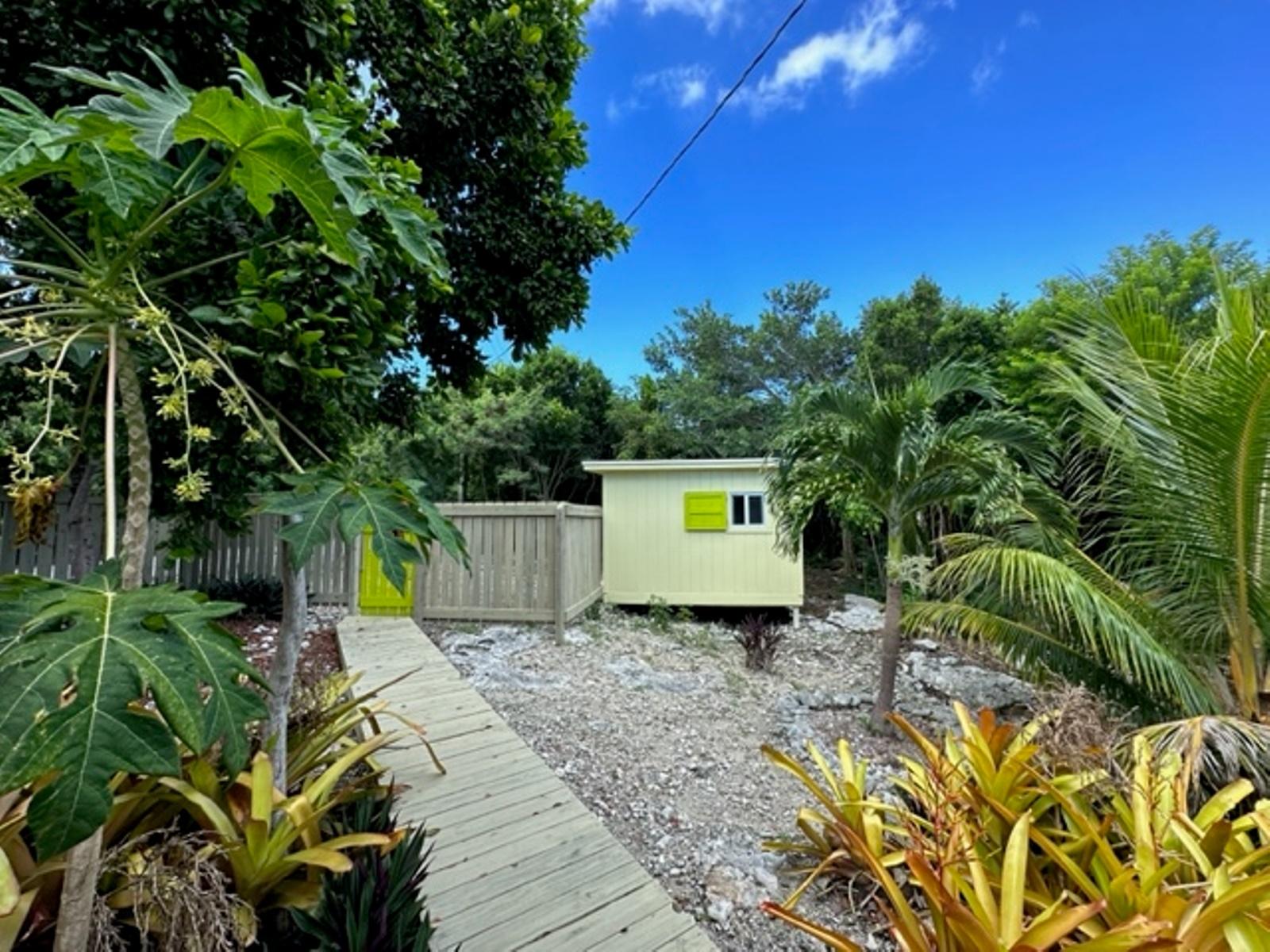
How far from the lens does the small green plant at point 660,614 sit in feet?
23.6

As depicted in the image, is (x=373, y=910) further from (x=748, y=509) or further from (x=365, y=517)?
(x=748, y=509)

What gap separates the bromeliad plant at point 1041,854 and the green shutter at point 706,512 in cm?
500

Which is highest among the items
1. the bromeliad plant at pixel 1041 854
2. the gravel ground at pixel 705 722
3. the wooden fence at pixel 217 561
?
the wooden fence at pixel 217 561

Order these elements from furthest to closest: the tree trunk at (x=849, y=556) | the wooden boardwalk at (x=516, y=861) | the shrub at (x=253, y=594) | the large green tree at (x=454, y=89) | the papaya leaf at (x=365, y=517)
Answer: the tree trunk at (x=849, y=556), the shrub at (x=253, y=594), the large green tree at (x=454, y=89), the wooden boardwalk at (x=516, y=861), the papaya leaf at (x=365, y=517)

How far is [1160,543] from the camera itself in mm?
3471

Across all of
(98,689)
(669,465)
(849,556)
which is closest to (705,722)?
(98,689)

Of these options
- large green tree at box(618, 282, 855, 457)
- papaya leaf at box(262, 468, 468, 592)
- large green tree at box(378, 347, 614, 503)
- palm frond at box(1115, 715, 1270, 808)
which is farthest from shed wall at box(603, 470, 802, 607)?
papaya leaf at box(262, 468, 468, 592)

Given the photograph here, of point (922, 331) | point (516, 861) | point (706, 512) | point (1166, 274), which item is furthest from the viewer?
point (922, 331)

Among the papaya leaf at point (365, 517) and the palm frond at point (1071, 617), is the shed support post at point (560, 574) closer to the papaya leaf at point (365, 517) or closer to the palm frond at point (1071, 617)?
the palm frond at point (1071, 617)

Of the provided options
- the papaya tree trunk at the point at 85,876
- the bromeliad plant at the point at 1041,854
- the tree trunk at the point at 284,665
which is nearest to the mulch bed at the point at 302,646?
the tree trunk at the point at 284,665

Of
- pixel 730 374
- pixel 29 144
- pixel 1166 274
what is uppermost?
pixel 1166 274

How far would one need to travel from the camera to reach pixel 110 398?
107 centimetres

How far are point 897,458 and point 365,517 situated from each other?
12.0 feet

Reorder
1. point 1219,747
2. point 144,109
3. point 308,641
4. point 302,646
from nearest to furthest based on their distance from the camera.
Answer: point 144,109 → point 1219,747 → point 302,646 → point 308,641
